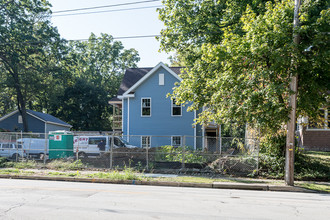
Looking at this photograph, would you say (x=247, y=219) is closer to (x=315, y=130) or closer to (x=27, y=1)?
(x=315, y=130)

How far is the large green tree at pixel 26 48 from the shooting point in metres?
32.4

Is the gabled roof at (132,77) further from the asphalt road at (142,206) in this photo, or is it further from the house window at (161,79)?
the asphalt road at (142,206)

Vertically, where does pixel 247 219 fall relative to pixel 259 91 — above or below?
below

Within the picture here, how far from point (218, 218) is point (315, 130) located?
18774 millimetres

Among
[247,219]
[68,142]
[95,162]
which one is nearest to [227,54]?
[247,219]

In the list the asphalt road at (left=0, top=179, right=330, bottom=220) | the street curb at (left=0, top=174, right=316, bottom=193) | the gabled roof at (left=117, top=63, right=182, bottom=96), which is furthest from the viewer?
the gabled roof at (left=117, top=63, right=182, bottom=96)

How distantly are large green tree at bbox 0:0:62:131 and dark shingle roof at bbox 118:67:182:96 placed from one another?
8.80 meters

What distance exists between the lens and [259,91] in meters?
11.9

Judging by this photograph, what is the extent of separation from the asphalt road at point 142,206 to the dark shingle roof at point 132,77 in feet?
67.0

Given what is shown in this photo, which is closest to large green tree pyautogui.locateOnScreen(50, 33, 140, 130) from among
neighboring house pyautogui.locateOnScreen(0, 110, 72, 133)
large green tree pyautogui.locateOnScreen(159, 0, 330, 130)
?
neighboring house pyautogui.locateOnScreen(0, 110, 72, 133)

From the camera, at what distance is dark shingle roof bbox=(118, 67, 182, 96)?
29969mm

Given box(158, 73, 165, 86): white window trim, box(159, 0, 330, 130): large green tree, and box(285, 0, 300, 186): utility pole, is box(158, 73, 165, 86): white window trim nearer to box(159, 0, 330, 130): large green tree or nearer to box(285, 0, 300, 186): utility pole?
box(159, 0, 330, 130): large green tree

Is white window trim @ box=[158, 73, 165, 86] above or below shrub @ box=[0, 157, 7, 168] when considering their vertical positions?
above

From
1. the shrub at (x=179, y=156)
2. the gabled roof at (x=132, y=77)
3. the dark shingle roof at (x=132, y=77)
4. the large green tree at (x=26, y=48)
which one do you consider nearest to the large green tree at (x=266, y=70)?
the shrub at (x=179, y=156)
